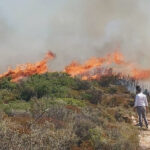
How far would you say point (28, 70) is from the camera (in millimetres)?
41250

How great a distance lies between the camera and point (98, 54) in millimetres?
44875

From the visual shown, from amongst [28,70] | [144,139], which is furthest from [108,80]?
[144,139]

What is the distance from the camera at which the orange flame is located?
39900mm

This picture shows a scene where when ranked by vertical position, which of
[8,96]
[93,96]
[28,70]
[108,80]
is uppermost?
[28,70]

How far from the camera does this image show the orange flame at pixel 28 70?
39900 mm

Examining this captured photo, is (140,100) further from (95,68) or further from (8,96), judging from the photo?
(95,68)

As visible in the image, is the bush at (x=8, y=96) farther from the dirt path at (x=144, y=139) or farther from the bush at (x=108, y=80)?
the bush at (x=108, y=80)

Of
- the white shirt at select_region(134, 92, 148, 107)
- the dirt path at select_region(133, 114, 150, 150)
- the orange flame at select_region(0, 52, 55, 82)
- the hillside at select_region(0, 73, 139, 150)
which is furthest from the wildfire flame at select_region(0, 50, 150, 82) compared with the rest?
the dirt path at select_region(133, 114, 150, 150)

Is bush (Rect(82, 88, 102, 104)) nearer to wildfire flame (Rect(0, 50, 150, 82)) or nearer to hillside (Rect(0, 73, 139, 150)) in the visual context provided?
hillside (Rect(0, 73, 139, 150))

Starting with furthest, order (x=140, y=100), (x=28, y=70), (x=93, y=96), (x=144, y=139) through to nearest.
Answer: (x=28, y=70)
(x=93, y=96)
(x=140, y=100)
(x=144, y=139)

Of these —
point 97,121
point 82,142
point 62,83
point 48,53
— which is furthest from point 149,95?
point 82,142

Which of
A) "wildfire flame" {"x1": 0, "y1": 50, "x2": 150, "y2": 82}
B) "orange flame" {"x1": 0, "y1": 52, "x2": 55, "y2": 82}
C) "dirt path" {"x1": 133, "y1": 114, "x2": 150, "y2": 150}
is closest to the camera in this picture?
"dirt path" {"x1": 133, "y1": 114, "x2": 150, "y2": 150}

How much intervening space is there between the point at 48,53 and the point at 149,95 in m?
16.4

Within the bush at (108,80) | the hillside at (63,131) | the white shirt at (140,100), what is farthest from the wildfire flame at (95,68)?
the white shirt at (140,100)
